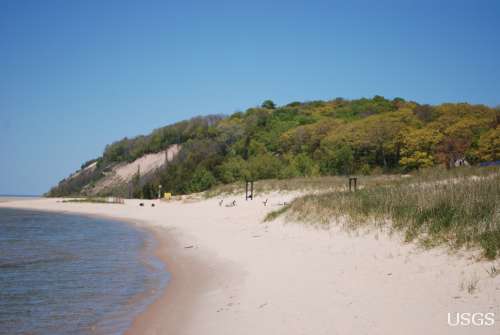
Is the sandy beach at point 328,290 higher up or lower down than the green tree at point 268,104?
lower down

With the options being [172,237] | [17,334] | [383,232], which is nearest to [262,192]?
[172,237]

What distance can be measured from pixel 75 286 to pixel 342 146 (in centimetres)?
4706

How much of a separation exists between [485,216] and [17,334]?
8318mm

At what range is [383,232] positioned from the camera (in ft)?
34.6

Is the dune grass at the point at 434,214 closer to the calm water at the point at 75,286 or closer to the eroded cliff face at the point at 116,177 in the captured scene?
the calm water at the point at 75,286

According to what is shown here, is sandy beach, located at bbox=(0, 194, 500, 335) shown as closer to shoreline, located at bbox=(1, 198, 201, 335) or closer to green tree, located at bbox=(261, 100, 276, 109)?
shoreline, located at bbox=(1, 198, 201, 335)

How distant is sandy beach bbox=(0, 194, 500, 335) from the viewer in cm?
561

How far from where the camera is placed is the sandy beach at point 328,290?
561 cm

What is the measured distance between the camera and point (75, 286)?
945cm

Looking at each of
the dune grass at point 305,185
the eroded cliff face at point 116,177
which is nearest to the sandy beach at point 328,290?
the dune grass at point 305,185

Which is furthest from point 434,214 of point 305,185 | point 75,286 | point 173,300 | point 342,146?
point 342,146

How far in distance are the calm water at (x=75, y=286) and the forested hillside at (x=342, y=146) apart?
3135 cm

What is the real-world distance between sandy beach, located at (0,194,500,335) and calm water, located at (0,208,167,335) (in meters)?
0.56

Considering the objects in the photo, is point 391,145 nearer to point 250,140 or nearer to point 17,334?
point 250,140
